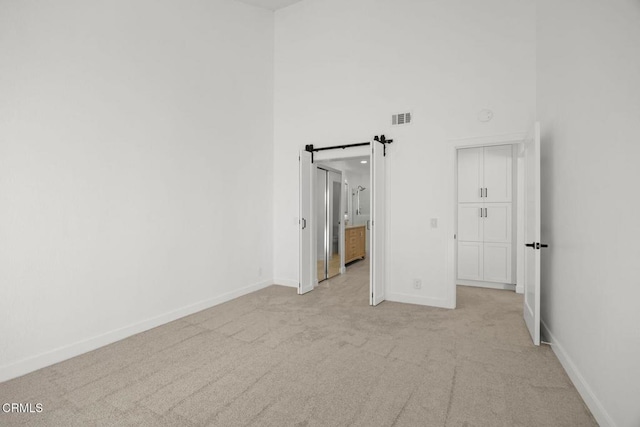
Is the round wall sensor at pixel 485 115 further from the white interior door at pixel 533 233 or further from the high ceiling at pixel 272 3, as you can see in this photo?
the high ceiling at pixel 272 3

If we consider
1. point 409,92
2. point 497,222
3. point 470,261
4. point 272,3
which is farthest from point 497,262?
point 272,3

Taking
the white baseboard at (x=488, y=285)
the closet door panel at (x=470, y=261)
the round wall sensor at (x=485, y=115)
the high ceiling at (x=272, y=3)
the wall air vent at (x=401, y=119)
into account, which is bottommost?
the white baseboard at (x=488, y=285)

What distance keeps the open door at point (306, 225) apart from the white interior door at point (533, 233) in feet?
9.27

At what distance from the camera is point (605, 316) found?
6.28 ft

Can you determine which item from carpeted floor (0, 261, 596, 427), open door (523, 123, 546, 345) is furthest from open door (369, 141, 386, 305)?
open door (523, 123, 546, 345)

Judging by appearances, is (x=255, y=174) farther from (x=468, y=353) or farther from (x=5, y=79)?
(x=468, y=353)

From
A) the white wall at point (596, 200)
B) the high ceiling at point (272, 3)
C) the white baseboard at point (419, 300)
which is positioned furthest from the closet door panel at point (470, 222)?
the high ceiling at point (272, 3)

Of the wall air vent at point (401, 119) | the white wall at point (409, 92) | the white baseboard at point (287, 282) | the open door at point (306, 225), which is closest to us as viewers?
the white wall at point (409, 92)

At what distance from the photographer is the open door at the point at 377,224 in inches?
162

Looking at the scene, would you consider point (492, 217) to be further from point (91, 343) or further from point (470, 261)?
point (91, 343)

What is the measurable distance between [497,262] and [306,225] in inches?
125

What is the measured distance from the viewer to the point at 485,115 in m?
3.86

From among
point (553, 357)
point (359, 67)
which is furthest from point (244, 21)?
point (553, 357)

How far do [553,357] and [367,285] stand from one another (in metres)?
2.89
